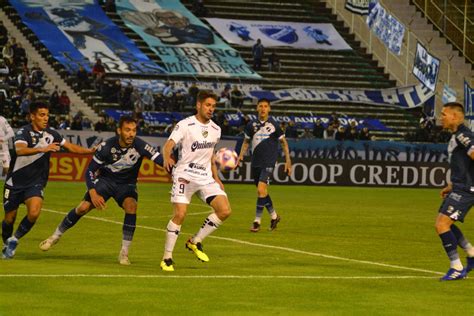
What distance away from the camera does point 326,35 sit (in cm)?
6234

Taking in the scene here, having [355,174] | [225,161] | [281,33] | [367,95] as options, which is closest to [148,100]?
[355,174]

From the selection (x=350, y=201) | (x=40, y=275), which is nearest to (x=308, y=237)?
(x=40, y=275)

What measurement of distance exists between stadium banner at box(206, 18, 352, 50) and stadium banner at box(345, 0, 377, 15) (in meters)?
4.96

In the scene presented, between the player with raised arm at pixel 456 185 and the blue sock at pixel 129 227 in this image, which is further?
the blue sock at pixel 129 227

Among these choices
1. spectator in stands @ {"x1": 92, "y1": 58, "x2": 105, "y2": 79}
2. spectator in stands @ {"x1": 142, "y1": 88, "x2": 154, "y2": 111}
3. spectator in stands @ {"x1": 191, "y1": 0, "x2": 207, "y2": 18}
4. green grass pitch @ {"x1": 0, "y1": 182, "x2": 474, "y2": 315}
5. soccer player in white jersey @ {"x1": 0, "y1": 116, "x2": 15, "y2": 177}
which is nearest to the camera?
green grass pitch @ {"x1": 0, "y1": 182, "x2": 474, "y2": 315}

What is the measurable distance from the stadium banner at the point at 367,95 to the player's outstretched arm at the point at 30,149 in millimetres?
39372

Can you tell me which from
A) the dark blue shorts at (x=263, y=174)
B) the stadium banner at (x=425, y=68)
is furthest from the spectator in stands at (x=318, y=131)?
the dark blue shorts at (x=263, y=174)

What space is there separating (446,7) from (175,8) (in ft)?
45.7

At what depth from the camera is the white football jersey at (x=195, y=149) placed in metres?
15.9

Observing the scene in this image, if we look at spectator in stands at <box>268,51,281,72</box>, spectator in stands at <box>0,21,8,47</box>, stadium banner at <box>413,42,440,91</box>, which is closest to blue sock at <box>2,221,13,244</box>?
spectator in stands at <box>0,21,8,47</box>

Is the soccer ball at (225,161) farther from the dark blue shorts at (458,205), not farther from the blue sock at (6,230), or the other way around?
the dark blue shorts at (458,205)

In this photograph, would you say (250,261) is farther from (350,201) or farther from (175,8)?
(175,8)

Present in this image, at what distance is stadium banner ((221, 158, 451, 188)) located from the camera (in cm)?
4347

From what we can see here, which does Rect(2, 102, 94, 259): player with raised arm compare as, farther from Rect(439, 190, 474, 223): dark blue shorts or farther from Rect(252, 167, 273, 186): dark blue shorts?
Rect(252, 167, 273, 186): dark blue shorts
